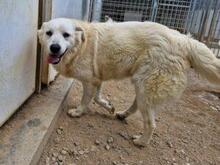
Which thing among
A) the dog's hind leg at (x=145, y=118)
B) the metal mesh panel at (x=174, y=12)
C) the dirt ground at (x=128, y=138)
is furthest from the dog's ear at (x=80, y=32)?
the metal mesh panel at (x=174, y=12)

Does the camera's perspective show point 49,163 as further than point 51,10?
No

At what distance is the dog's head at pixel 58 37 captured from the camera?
2225 millimetres

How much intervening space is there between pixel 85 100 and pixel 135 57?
2.37ft

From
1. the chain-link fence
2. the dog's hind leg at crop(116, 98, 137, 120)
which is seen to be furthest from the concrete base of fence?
the chain-link fence

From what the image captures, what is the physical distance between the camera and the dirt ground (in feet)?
7.52

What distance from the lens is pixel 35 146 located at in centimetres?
204

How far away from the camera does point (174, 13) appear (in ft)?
20.9

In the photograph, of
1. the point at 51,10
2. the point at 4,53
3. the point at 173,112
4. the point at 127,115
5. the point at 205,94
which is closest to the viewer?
the point at 4,53

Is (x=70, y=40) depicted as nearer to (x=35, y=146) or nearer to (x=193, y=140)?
(x=35, y=146)

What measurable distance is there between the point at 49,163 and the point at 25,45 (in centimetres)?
100

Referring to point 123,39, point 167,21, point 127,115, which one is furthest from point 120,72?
point 167,21

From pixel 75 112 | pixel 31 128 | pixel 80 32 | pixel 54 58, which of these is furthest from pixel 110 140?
pixel 80 32

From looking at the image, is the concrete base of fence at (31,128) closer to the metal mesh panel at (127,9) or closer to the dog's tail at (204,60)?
the dog's tail at (204,60)

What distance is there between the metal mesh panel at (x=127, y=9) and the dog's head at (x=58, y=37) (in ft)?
14.3
